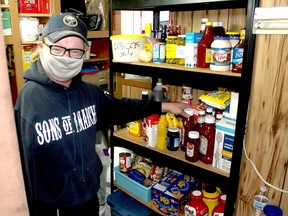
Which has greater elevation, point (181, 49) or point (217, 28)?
point (217, 28)

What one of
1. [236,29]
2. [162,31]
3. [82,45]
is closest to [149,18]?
[162,31]

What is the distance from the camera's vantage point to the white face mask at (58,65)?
1.18 m

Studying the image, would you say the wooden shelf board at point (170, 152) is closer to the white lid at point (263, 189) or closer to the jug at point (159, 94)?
the white lid at point (263, 189)

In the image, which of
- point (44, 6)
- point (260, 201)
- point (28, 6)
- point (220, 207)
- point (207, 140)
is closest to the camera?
point (260, 201)

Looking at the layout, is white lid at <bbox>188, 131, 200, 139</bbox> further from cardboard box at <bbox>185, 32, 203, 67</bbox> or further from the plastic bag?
the plastic bag

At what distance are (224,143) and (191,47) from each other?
0.52m

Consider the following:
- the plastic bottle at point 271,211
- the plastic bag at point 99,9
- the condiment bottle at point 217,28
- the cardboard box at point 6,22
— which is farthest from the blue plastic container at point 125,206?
the plastic bag at point 99,9

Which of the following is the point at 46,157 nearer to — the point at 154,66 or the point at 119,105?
the point at 119,105

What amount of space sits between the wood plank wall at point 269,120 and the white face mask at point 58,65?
85 centimetres

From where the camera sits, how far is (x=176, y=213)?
5.28ft

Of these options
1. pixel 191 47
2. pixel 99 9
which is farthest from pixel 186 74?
pixel 99 9

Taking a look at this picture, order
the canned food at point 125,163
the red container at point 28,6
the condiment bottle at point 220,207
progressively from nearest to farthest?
the condiment bottle at point 220,207 < the canned food at point 125,163 < the red container at point 28,6

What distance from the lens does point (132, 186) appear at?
6.00 ft

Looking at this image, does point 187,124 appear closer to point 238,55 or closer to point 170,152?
point 170,152
